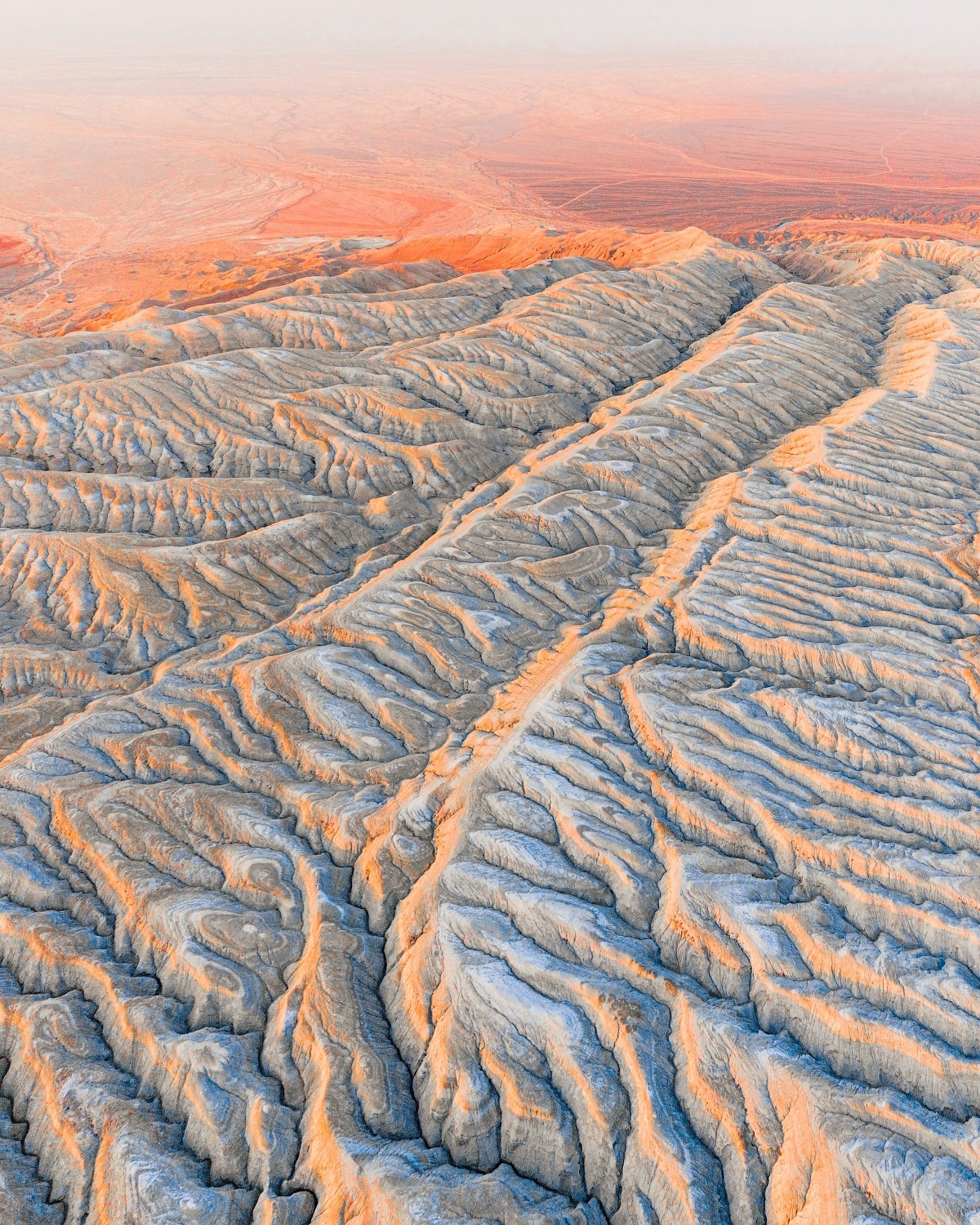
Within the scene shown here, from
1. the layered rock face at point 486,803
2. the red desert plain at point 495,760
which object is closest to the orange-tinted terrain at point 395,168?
the red desert plain at point 495,760

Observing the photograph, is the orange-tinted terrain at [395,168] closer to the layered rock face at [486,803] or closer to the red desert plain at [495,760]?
the red desert plain at [495,760]

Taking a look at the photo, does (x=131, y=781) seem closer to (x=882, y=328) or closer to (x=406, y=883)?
(x=406, y=883)

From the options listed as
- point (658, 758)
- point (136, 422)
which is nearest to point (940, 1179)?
point (658, 758)

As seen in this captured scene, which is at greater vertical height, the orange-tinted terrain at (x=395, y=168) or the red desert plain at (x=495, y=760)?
the orange-tinted terrain at (x=395, y=168)

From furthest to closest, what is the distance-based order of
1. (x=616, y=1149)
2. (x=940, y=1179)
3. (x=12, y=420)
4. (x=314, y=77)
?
(x=314, y=77) → (x=12, y=420) → (x=616, y=1149) → (x=940, y=1179)

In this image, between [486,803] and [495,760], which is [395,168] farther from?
[486,803]

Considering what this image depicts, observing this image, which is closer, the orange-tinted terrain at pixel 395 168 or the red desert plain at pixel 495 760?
the red desert plain at pixel 495 760

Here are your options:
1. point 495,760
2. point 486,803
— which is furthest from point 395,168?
point 486,803
